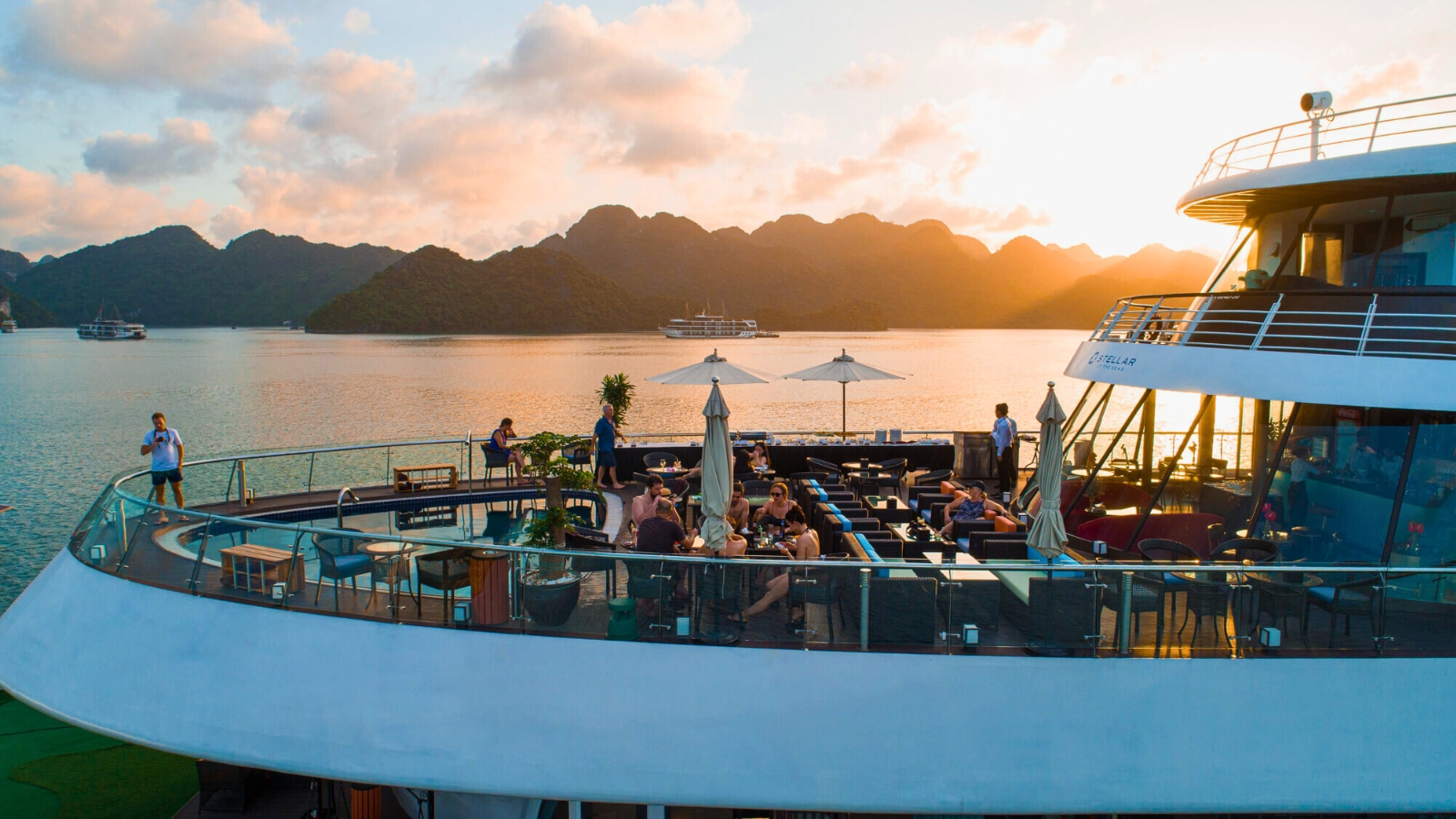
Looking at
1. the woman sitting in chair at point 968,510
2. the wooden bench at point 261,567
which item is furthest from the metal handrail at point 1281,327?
the wooden bench at point 261,567

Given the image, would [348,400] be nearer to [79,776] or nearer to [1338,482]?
[79,776]

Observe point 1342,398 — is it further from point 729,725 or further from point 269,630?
point 269,630

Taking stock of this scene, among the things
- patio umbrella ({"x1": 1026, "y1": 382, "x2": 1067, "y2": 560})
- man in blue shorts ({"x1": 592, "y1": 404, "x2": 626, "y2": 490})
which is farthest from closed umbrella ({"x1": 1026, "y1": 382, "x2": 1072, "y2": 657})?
man in blue shorts ({"x1": 592, "y1": 404, "x2": 626, "y2": 490})

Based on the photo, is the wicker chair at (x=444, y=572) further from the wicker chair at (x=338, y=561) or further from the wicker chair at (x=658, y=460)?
the wicker chair at (x=658, y=460)

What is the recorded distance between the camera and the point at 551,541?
980cm

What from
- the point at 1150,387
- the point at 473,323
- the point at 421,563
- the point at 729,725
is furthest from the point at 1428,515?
the point at 473,323

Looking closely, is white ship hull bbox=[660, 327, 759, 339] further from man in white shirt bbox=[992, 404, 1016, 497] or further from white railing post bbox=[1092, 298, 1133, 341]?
white railing post bbox=[1092, 298, 1133, 341]

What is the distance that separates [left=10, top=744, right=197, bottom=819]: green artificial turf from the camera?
11516 millimetres

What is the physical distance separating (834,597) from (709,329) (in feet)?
535

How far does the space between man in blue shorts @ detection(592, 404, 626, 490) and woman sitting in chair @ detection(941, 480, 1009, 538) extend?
654 cm

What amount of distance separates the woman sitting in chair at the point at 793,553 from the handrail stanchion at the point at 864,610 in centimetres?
52

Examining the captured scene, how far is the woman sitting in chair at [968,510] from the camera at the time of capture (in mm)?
10789

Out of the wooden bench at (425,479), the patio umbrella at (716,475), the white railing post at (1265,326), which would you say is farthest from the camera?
the wooden bench at (425,479)

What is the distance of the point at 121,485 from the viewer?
10008 millimetres
